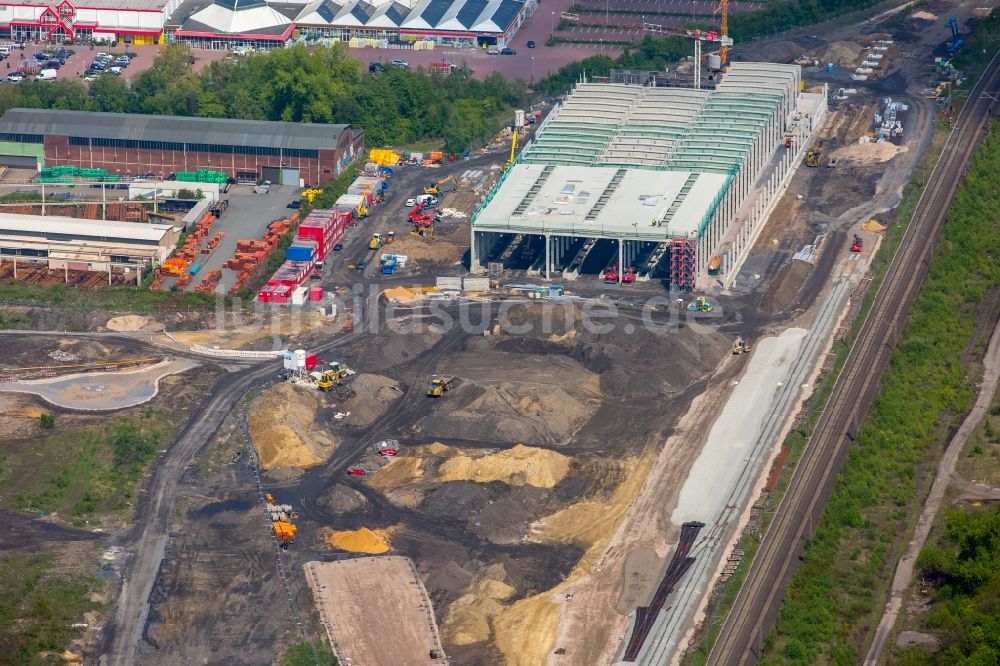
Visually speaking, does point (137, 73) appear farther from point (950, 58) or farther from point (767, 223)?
point (950, 58)

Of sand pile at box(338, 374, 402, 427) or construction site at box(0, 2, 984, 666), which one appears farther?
sand pile at box(338, 374, 402, 427)

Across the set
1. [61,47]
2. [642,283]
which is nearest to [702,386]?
[642,283]

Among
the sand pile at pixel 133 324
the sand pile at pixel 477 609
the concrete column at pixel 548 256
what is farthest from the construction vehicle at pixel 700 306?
the sand pile at pixel 477 609

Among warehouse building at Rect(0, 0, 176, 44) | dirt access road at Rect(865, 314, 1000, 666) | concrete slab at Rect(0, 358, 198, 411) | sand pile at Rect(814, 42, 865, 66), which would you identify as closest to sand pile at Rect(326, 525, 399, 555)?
concrete slab at Rect(0, 358, 198, 411)

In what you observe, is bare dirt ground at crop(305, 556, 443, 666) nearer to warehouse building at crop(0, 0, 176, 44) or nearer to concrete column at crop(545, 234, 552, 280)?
concrete column at crop(545, 234, 552, 280)

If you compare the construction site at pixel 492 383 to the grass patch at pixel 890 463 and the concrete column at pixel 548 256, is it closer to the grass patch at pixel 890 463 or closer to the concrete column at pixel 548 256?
the concrete column at pixel 548 256

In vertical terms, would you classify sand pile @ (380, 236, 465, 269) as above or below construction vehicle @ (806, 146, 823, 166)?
below
